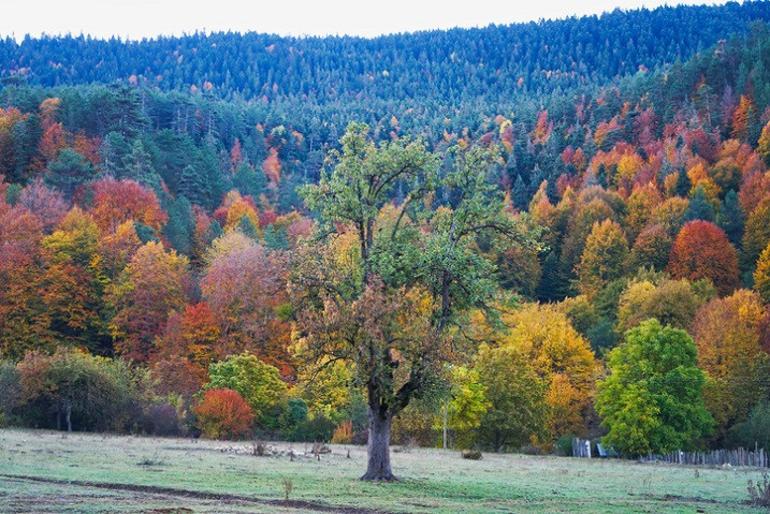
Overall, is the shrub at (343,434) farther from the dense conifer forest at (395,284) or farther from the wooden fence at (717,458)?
the wooden fence at (717,458)

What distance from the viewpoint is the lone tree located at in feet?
117

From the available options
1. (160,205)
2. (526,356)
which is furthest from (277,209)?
(526,356)

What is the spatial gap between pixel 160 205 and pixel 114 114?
3617 cm

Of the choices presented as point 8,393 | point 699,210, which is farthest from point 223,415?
point 699,210

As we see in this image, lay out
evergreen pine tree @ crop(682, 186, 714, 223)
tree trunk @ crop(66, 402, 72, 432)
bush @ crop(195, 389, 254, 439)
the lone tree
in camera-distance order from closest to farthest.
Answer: the lone tree
tree trunk @ crop(66, 402, 72, 432)
bush @ crop(195, 389, 254, 439)
evergreen pine tree @ crop(682, 186, 714, 223)

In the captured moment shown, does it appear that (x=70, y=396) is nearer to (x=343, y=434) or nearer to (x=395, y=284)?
(x=343, y=434)

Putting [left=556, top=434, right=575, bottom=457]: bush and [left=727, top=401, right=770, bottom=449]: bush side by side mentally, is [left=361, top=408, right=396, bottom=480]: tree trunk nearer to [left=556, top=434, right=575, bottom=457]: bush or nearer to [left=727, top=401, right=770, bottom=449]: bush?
[left=556, top=434, right=575, bottom=457]: bush

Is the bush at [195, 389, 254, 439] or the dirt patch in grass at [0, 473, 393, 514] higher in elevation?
the bush at [195, 389, 254, 439]

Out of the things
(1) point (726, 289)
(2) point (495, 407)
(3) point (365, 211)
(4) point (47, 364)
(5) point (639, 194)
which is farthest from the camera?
(5) point (639, 194)

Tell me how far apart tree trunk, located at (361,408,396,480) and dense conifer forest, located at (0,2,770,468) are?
20cm

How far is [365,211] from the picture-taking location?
37.4m

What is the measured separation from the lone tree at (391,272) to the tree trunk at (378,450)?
0.04 m

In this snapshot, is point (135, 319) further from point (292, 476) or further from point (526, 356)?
point (292, 476)

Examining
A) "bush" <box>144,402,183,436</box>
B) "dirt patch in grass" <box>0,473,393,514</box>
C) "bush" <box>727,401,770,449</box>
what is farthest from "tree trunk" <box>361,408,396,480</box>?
"bush" <box>727,401,770,449</box>
